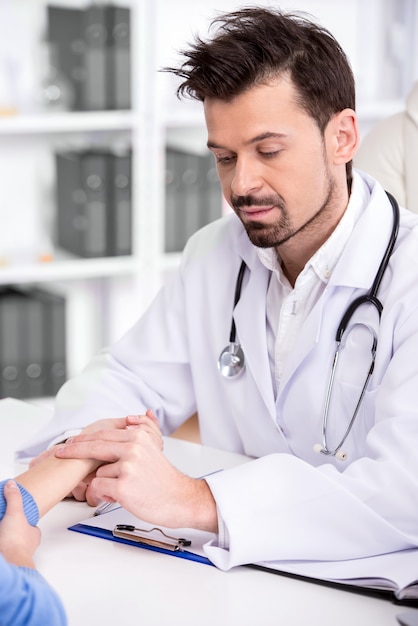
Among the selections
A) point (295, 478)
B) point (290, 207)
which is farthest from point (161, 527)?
point (290, 207)

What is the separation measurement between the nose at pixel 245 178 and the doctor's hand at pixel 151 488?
0.42 meters

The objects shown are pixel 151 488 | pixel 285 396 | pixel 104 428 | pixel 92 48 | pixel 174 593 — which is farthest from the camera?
pixel 92 48

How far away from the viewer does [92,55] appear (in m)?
3.10

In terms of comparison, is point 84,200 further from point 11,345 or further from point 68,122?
point 11,345

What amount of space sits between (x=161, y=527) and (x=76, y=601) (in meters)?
0.22

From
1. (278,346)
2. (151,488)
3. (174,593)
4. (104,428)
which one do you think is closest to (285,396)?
(278,346)

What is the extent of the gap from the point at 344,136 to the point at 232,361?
0.43m

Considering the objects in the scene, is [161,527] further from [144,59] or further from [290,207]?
[144,59]

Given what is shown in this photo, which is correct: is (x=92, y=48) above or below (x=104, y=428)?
above

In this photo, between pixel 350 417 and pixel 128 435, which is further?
pixel 350 417

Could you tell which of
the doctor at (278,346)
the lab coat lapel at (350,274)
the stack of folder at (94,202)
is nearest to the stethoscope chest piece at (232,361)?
the doctor at (278,346)

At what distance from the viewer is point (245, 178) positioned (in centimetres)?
150

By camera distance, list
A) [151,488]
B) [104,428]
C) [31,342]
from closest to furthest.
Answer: [151,488] < [104,428] < [31,342]

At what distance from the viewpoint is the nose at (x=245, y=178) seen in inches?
59.2
